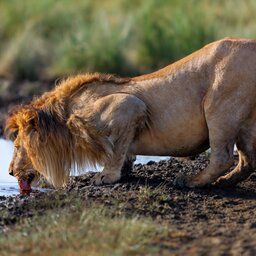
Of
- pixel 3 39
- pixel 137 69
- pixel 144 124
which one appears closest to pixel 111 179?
pixel 144 124

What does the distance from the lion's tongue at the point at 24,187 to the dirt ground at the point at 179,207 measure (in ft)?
0.92

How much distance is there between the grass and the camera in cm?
683

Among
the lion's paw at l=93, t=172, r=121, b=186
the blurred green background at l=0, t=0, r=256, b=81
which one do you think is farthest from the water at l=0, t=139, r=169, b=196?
the blurred green background at l=0, t=0, r=256, b=81

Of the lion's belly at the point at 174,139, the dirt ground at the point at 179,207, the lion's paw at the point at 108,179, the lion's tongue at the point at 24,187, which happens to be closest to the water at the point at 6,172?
the lion's tongue at the point at 24,187

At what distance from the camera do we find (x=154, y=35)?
1880 cm

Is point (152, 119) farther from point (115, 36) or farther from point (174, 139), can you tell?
point (115, 36)

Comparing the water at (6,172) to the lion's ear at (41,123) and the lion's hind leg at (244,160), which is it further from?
the lion's hind leg at (244,160)

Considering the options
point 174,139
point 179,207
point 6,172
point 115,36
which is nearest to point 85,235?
point 179,207

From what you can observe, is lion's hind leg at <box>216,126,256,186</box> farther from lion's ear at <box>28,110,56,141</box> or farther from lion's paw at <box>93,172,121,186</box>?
lion's ear at <box>28,110,56,141</box>

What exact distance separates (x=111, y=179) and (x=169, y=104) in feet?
2.94

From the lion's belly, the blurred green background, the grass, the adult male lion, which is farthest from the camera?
the blurred green background

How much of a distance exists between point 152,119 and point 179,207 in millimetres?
1253

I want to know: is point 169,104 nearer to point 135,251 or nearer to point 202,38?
point 135,251

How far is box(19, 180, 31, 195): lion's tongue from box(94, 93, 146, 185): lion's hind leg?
2.17ft
